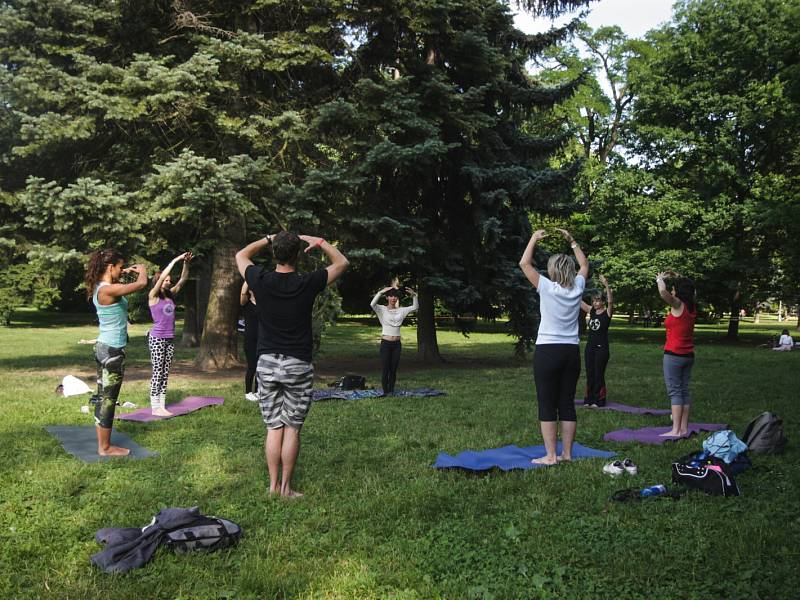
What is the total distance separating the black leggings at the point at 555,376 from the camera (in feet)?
21.2

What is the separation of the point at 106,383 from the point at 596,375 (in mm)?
7265

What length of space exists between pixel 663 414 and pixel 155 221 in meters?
9.31

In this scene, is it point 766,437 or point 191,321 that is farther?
point 191,321

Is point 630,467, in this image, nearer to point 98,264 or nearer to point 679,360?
point 679,360

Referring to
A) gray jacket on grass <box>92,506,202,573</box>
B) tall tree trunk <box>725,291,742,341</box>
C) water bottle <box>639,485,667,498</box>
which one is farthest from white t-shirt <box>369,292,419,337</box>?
tall tree trunk <box>725,291,742,341</box>

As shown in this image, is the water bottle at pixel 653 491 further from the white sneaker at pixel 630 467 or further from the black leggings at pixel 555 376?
the black leggings at pixel 555 376

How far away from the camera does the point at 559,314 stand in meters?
6.46

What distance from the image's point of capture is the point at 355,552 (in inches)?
170

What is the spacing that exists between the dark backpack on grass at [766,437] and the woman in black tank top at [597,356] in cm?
352

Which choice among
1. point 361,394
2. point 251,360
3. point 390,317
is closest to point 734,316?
point 390,317

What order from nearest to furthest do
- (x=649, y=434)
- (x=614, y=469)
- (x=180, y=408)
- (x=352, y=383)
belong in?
(x=614, y=469)
(x=649, y=434)
(x=180, y=408)
(x=352, y=383)

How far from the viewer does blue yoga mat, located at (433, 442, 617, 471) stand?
629 centimetres

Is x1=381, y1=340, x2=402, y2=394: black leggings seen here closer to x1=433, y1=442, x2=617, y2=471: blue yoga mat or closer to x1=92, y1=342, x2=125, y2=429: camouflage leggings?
x1=433, y1=442, x2=617, y2=471: blue yoga mat

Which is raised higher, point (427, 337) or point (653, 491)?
point (427, 337)
